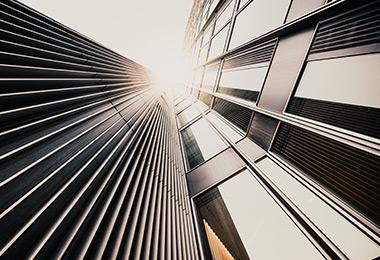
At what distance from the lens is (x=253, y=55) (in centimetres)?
392

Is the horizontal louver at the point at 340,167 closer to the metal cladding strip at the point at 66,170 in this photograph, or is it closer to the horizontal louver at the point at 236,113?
the horizontal louver at the point at 236,113

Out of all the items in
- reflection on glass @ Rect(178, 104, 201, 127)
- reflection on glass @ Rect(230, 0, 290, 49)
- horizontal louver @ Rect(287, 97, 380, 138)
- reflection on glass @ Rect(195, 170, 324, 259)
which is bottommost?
reflection on glass @ Rect(178, 104, 201, 127)

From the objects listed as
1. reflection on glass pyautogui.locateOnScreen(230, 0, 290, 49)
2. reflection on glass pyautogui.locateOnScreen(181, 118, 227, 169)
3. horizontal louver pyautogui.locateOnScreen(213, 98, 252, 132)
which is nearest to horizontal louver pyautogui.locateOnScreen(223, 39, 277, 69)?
reflection on glass pyautogui.locateOnScreen(230, 0, 290, 49)

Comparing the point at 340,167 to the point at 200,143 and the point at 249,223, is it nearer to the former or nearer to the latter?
the point at 249,223

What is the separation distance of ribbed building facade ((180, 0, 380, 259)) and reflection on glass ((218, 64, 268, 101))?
3.2 inches

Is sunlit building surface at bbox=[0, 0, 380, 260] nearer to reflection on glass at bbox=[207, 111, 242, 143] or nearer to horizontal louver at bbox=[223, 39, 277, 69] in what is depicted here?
horizontal louver at bbox=[223, 39, 277, 69]

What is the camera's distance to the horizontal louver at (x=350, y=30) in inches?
66.6

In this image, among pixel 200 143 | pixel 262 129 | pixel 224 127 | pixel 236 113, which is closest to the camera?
pixel 262 129

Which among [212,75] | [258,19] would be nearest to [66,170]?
[258,19]

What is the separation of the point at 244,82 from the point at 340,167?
9.67ft

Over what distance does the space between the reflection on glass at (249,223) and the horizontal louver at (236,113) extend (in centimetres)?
119

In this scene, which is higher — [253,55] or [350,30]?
[350,30]

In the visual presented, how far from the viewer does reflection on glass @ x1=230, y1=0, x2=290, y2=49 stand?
3.11m

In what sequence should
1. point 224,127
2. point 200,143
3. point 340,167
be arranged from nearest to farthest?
1. point 340,167
2. point 224,127
3. point 200,143
